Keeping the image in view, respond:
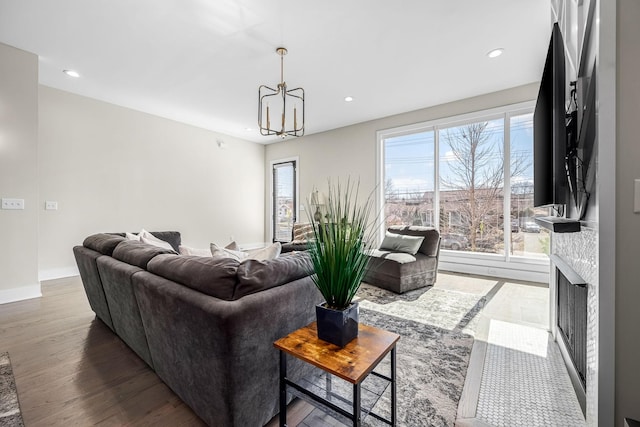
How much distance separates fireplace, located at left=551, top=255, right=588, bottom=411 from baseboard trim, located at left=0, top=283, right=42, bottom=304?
4.95 m

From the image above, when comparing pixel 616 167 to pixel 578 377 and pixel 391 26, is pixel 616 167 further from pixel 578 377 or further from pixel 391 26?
pixel 391 26

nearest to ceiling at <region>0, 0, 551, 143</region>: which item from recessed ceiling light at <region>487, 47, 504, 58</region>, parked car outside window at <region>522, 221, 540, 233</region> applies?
recessed ceiling light at <region>487, 47, 504, 58</region>

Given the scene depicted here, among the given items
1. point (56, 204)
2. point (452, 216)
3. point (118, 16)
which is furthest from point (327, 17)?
point (56, 204)

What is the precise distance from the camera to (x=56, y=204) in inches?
155

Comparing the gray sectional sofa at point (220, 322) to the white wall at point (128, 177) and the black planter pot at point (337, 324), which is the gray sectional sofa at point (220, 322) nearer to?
the black planter pot at point (337, 324)

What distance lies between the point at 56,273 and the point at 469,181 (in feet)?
20.9

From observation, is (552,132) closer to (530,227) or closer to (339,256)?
(339,256)

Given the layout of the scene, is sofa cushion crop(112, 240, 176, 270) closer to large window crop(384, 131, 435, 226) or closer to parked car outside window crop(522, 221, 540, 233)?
large window crop(384, 131, 435, 226)

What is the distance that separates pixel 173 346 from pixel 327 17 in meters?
2.77

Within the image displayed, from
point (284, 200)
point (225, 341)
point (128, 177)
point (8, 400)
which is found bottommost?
point (8, 400)

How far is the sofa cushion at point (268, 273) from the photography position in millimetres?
1212

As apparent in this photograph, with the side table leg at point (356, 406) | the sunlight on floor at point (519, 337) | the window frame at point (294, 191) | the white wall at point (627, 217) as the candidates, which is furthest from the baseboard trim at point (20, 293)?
the white wall at point (627, 217)

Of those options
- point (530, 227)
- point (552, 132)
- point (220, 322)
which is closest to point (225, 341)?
point (220, 322)

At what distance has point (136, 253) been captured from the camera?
1.78m
